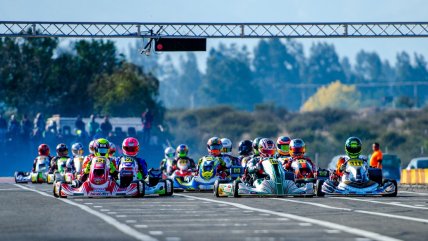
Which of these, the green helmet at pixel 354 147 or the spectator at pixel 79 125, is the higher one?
the spectator at pixel 79 125

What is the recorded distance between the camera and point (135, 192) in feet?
113

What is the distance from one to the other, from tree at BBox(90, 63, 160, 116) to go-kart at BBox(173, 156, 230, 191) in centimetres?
5559

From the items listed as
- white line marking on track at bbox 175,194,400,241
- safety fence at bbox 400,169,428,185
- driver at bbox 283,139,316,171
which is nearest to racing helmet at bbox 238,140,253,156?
driver at bbox 283,139,316,171

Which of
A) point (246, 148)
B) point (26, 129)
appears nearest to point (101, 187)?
point (246, 148)

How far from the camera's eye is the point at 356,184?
35219 millimetres

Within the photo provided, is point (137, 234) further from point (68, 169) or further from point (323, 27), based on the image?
point (323, 27)

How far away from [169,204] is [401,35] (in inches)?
954

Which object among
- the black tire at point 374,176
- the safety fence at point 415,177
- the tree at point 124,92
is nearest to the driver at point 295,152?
the black tire at point 374,176

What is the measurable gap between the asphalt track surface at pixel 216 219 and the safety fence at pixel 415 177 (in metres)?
16.5

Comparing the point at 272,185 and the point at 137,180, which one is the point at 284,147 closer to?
the point at 272,185

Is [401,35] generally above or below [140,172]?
above

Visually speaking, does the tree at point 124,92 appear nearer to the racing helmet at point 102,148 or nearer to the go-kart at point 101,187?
the racing helmet at point 102,148

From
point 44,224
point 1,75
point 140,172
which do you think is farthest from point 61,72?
point 44,224

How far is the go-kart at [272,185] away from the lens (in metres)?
34.4
